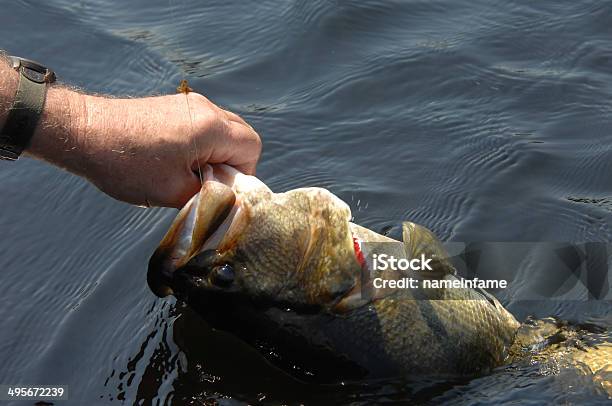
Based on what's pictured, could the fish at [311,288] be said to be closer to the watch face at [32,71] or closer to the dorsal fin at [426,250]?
the dorsal fin at [426,250]

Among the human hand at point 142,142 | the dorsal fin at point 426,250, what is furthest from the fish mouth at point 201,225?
the dorsal fin at point 426,250

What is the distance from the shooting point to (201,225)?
14.4 ft

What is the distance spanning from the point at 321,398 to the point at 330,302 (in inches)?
23.4

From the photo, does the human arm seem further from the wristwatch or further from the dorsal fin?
the dorsal fin

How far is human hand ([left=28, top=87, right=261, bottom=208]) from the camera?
4.50m

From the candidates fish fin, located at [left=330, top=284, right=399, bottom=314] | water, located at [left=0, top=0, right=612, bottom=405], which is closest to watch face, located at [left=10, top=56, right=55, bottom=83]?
water, located at [left=0, top=0, right=612, bottom=405]

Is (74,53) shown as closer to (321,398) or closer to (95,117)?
(95,117)

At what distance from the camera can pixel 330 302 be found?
456cm

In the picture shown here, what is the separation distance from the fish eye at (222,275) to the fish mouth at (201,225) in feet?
0.33

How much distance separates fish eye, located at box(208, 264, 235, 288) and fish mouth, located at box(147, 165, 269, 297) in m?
0.10

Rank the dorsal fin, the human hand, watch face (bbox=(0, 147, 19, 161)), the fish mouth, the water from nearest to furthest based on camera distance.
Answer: the fish mouth → the human hand → watch face (bbox=(0, 147, 19, 161)) → the dorsal fin → the water

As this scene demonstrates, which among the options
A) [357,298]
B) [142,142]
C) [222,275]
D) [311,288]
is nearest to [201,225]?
[222,275]

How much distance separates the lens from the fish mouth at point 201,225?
173 inches

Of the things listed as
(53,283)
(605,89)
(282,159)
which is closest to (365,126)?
(282,159)
